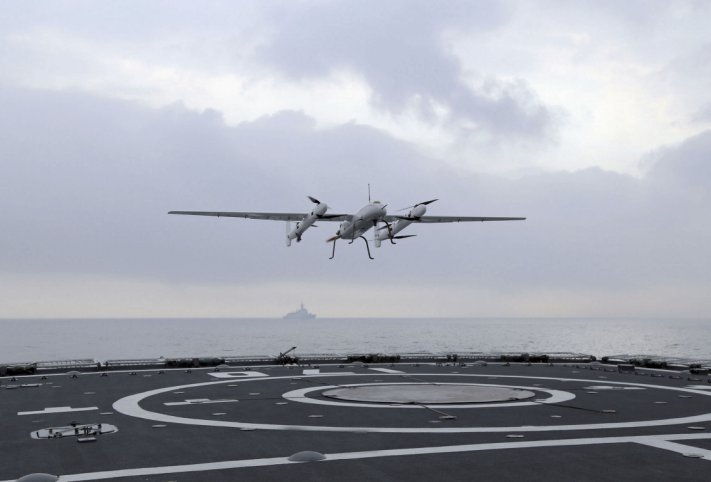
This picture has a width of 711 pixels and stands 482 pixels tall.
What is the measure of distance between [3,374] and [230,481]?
37.1 m

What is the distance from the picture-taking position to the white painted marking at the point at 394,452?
16.5 metres

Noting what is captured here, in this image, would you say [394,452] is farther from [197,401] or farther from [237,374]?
[237,374]

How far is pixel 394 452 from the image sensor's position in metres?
19.1

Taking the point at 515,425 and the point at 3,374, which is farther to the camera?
the point at 3,374

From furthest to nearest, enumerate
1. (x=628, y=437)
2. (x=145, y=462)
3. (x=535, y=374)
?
1. (x=535, y=374)
2. (x=628, y=437)
3. (x=145, y=462)

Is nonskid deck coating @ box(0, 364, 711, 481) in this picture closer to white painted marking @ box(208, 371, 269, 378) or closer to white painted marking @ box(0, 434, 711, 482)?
white painted marking @ box(0, 434, 711, 482)

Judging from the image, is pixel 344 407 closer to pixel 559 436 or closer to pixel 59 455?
pixel 559 436

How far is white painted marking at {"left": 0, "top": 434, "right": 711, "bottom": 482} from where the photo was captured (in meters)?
16.5

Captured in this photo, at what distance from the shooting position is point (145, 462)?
58.4 feet

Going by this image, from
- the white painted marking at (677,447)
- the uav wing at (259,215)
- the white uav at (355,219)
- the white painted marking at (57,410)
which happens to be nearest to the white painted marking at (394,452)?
the white painted marking at (677,447)

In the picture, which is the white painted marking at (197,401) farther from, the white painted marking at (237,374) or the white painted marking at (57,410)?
the white painted marking at (237,374)

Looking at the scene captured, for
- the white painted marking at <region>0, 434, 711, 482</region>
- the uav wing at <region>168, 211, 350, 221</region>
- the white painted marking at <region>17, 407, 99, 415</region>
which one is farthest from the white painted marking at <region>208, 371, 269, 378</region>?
the white painted marking at <region>0, 434, 711, 482</region>

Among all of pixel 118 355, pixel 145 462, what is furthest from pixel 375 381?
pixel 118 355

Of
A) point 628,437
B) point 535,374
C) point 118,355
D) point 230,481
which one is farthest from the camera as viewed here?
point 118,355
